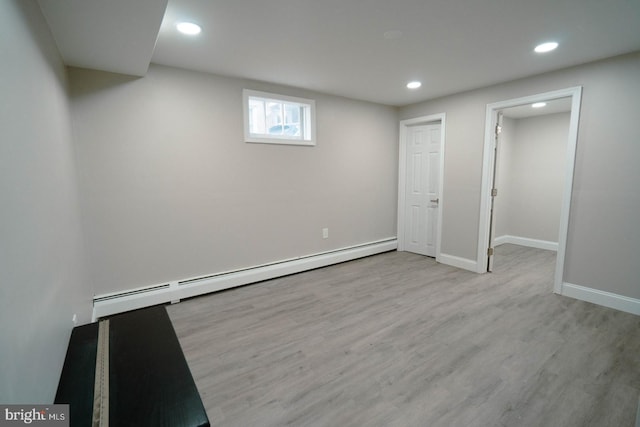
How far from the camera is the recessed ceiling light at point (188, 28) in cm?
209

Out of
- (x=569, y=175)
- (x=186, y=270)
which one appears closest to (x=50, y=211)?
(x=186, y=270)

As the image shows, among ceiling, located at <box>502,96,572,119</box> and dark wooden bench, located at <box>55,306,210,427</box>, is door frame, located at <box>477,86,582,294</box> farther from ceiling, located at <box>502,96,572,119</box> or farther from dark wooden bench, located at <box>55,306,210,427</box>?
dark wooden bench, located at <box>55,306,210,427</box>

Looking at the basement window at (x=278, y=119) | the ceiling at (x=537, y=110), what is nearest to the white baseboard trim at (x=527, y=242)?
the ceiling at (x=537, y=110)

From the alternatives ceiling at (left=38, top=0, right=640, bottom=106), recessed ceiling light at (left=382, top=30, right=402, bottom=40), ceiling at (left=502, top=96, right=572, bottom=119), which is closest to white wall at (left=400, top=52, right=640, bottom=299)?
ceiling at (left=38, top=0, right=640, bottom=106)

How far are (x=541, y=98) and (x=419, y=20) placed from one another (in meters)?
2.12

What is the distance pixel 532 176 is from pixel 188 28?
19.3ft

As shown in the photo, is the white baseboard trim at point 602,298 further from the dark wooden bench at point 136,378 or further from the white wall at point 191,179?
the dark wooden bench at point 136,378

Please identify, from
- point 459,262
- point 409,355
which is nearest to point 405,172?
point 459,262

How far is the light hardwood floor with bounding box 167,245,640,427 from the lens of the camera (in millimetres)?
1674

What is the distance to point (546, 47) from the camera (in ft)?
8.34

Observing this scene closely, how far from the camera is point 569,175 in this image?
307 cm

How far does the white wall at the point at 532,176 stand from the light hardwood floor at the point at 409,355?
7.28 feet

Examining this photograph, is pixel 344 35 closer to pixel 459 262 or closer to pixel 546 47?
pixel 546 47

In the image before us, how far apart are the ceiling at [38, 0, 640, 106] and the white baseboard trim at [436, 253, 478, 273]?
239cm
